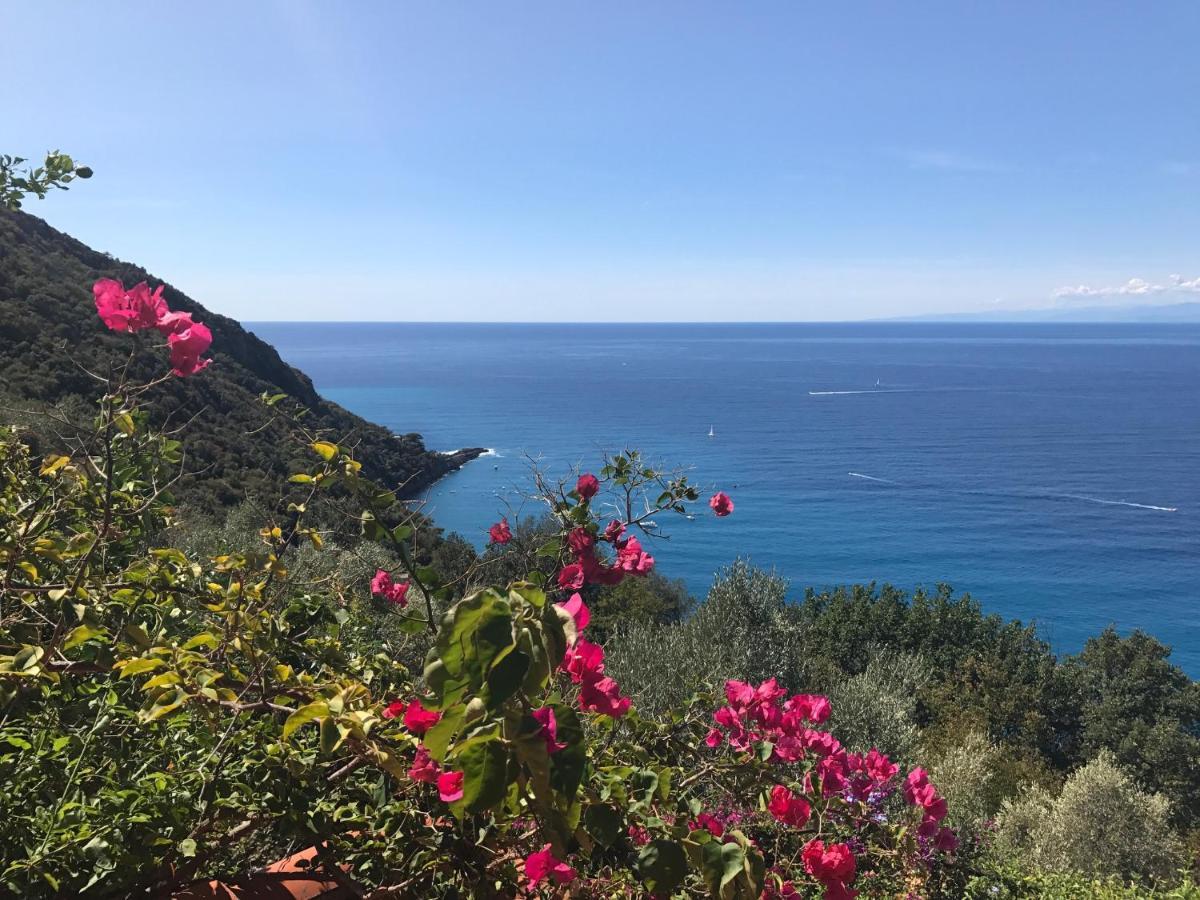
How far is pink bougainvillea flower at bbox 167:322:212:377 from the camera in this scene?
1839mm

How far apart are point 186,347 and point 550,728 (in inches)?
57.1

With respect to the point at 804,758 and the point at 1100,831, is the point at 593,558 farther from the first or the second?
the point at 1100,831

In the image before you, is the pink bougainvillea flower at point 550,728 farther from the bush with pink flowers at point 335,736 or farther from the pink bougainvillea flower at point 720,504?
the pink bougainvillea flower at point 720,504

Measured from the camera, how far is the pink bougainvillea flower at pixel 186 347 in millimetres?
1839

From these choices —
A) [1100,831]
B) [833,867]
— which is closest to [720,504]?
[833,867]

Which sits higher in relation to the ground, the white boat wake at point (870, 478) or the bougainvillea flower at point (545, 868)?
the bougainvillea flower at point (545, 868)

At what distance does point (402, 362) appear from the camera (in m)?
150

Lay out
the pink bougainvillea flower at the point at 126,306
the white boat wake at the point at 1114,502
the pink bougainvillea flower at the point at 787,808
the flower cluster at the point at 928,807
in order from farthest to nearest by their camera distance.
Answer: the white boat wake at the point at 1114,502 < the flower cluster at the point at 928,807 < the pink bougainvillea flower at the point at 787,808 < the pink bougainvillea flower at the point at 126,306

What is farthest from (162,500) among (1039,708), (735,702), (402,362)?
(402,362)

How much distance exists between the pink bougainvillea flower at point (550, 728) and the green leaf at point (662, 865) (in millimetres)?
389

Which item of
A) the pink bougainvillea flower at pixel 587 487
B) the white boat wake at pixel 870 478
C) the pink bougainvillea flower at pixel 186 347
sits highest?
the pink bougainvillea flower at pixel 186 347

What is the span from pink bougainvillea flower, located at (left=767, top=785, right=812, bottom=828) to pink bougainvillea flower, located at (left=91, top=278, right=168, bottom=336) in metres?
2.03

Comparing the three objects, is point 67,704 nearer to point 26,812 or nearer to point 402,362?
point 26,812

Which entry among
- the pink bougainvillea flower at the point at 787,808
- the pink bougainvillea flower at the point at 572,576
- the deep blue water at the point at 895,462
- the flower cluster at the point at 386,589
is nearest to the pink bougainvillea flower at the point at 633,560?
the pink bougainvillea flower at the point at 572,576
